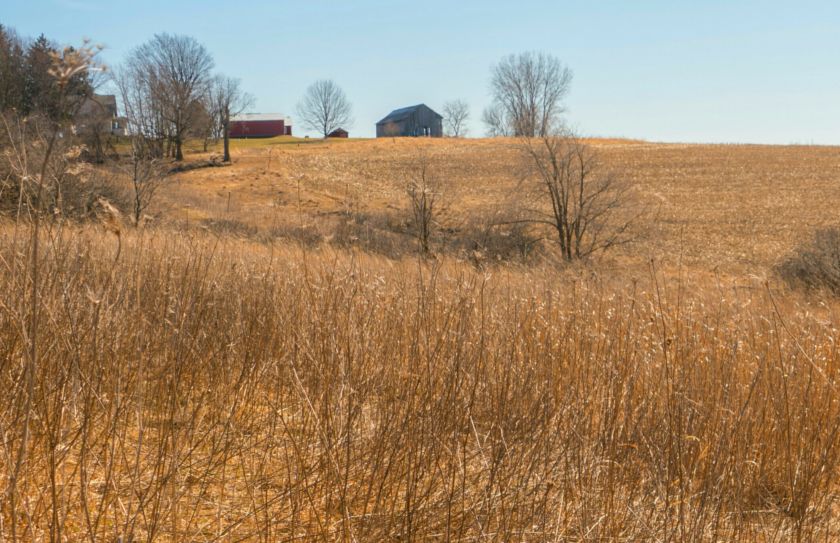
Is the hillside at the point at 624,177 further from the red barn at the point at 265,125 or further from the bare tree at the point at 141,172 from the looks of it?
the red barn at the point at 265,125

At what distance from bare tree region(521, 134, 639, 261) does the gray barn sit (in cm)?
5582

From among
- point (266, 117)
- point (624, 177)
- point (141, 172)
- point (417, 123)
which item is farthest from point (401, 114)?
point (141, 172)

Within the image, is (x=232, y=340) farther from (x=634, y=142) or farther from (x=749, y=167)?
(x=634, y=142)

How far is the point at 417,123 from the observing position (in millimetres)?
83125

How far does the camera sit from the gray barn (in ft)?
272

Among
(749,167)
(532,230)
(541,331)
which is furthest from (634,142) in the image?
(541,331)

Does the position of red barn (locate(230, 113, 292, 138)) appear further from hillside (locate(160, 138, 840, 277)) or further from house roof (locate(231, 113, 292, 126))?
hillside (locate(160, 138, 840, 277))

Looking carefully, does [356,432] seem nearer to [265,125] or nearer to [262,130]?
[262,130]

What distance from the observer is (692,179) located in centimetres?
4553

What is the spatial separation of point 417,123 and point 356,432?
8226cm

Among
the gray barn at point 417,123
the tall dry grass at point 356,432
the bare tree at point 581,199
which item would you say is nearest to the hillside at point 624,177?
the bare tree at point 581,199

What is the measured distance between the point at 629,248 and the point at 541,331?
2389 centimetres

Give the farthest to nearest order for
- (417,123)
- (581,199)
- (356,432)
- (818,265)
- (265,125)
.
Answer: (417,123) < (265,125) < (581,199) < (818,265) < (356,432)

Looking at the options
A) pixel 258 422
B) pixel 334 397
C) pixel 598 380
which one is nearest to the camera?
pixel 334 397
